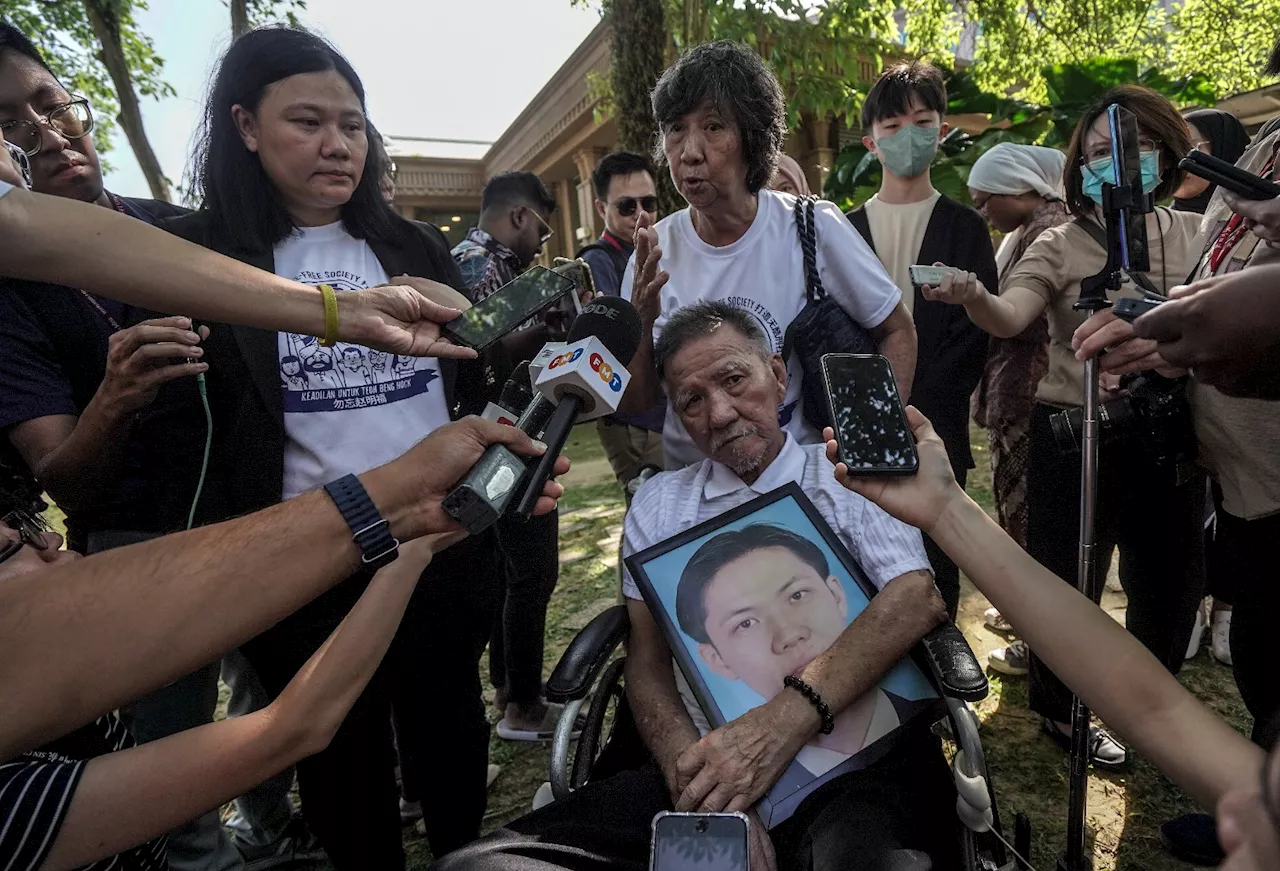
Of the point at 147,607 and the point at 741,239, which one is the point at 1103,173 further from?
the point at 147,607

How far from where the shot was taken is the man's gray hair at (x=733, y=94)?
2.23m

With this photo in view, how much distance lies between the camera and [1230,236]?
1768mm

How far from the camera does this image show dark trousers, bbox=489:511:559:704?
286 centimetres

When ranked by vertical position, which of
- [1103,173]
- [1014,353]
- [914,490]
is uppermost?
[1103,173]

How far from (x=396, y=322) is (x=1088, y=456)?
5.54 ft

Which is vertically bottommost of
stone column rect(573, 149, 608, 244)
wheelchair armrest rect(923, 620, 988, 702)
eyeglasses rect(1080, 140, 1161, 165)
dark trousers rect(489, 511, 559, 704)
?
dark trousers rect(489, 511, 559, 704)

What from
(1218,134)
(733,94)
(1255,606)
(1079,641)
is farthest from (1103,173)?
(1079,641)

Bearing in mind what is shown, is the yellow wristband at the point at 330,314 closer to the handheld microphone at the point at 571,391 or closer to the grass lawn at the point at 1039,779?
the handheld microphone at the point at 571,391

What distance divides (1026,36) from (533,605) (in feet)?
38.7

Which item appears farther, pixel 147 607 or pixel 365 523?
pixel 365 523

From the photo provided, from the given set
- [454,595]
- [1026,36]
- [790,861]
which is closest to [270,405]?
[454,595]

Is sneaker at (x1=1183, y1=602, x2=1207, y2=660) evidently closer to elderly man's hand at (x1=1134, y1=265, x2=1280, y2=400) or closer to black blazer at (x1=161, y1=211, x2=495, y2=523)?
elderly man's hand at (x1=1134, y1=265, x2=1280, y2=400)

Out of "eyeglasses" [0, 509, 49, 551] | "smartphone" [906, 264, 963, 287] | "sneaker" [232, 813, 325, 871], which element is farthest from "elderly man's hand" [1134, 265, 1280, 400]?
"sneaker" [232, 813, 325, 871]

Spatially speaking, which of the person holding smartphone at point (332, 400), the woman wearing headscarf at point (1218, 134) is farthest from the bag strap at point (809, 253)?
the woman wearing headscarf at point (1218, 134)
